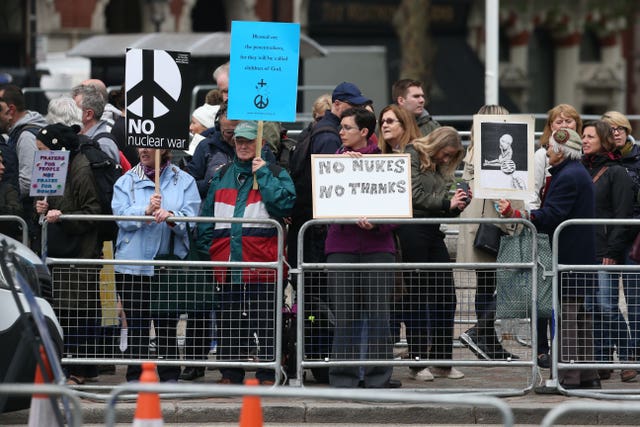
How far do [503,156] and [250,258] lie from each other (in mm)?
1921

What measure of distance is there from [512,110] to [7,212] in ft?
81.4

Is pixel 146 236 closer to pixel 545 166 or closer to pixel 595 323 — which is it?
pixel 595 323

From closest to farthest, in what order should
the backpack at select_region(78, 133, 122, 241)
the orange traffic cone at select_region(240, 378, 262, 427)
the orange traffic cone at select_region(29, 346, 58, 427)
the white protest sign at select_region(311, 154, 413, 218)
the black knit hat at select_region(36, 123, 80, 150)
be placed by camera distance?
the orange traffic cone at select_region(240, 378, 262, 427)
the orange traffic cone at select_region(29, 346, 58, 427)
the white protest sign at select_region(311, 154, 413, 218)
the black knit hat at select_region(36, 123, 80, 150)
the backpack at select_region(78, 133, 122, 241)

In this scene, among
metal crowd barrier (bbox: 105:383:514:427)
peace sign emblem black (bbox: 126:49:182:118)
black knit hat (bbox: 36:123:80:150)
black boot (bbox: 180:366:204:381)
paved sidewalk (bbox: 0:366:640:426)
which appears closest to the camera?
metal crowd barrier (bbox: 105:383:514:427)

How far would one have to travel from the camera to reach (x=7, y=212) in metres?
11.0

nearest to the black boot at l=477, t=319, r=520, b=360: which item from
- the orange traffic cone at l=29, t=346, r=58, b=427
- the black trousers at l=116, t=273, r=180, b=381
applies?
the black trousers at l=116, t=273, r=180, b=381

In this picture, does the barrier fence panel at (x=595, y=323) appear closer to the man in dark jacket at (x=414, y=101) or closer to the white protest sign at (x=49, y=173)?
the man in dark jacket at (x=414, y=101)

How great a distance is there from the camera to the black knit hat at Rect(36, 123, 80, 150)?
10.9m

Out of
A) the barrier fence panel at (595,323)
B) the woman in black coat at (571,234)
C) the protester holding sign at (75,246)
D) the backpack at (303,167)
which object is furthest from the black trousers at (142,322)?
the barrier fence panel at (595,323)

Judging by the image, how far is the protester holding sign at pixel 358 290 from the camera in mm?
10602

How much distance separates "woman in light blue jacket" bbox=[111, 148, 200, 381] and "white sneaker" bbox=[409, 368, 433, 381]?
1.78 m

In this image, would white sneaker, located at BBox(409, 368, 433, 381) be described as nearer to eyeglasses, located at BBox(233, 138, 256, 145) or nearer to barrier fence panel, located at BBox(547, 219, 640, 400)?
barrier fence panel, located at BBox(547, 219, 640, 400)

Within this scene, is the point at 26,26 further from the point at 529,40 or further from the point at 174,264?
the point at 174,264

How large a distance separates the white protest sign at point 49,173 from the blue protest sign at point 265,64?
4.01 ft
